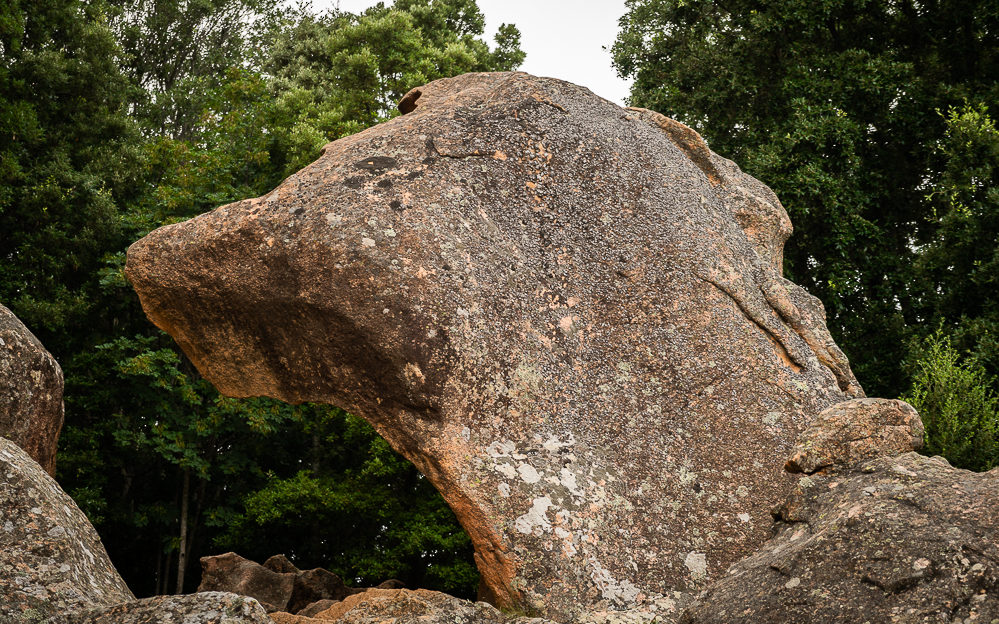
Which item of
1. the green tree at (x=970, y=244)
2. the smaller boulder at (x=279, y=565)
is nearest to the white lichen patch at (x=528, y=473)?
the smaller boulder at (x=279, y=565)

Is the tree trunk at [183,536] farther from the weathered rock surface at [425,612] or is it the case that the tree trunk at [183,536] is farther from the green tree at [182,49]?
the green tree at [182,49]

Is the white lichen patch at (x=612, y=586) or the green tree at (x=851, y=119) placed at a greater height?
the green tree at (x=851, y=119)

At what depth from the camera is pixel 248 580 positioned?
8.48 meters

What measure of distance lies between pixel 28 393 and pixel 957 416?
9398 mm

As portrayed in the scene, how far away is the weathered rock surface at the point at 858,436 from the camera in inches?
206

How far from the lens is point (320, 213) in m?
6.11

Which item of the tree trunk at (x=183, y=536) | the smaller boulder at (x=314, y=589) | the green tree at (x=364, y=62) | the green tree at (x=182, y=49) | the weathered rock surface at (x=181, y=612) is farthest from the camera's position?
the green tree at (x=182, y=49)

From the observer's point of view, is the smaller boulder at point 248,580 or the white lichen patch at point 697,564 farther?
the smaller boulder at point 248,580

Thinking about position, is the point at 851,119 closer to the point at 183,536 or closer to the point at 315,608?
the point at 315,608

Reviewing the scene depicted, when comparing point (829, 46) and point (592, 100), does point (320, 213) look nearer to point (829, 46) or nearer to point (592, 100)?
point (592, 100)

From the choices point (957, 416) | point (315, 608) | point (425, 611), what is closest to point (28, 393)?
point (315, 608)

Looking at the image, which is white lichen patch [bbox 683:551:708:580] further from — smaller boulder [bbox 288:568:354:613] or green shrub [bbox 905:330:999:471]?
green shrub [bbox 905:330:999:471]

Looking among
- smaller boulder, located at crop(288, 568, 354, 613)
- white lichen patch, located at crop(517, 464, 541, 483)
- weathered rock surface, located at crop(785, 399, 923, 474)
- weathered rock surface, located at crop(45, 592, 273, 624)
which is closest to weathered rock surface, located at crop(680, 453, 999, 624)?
weathered rock surface, located at crop(785, 399, 923, 474)

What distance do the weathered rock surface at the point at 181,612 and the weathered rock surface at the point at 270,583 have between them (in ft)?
14.5
